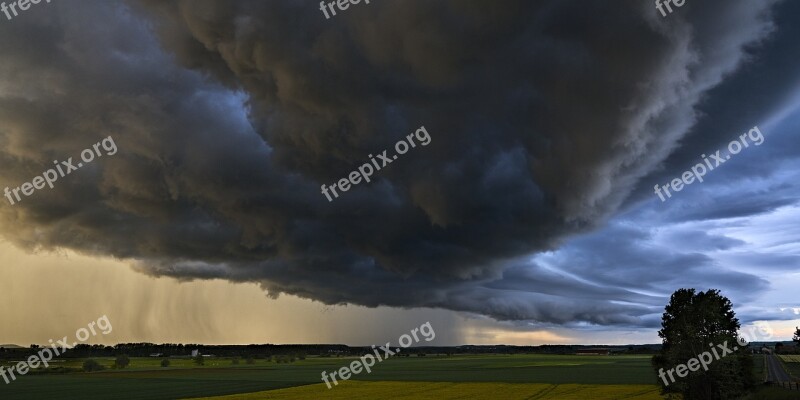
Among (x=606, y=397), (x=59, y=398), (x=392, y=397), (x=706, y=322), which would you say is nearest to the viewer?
(x=706, y=322)

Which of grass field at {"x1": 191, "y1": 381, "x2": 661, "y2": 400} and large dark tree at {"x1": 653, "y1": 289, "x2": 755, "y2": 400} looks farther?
grass field at {"x1": 191, "y1": 381, "x2": 661, "y2": 400}

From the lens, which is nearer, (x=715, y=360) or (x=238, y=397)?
(x=715, y=360)

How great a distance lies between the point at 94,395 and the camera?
3408 inches

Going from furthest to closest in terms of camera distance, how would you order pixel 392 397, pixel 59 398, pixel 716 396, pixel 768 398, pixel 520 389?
pixel 520 389 → pixel 59 398 → pixel 392 397 → pixel 716 396 → pixel 768 398

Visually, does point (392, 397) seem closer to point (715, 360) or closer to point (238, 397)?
point (238, 397)

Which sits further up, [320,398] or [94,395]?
[94,395]

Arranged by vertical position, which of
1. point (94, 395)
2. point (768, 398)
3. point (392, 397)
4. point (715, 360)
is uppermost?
point (94, 395)

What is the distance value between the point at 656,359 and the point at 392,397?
33994mm

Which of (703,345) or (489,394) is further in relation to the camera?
(489,394)

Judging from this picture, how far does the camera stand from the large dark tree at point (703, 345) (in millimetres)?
58438

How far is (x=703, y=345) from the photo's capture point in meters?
61.2

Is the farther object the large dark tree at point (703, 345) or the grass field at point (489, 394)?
the grass field at point (489, 394)

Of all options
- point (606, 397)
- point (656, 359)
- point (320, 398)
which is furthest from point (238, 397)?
point (656, 359)

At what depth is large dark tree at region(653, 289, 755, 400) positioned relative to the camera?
58.4 meters
